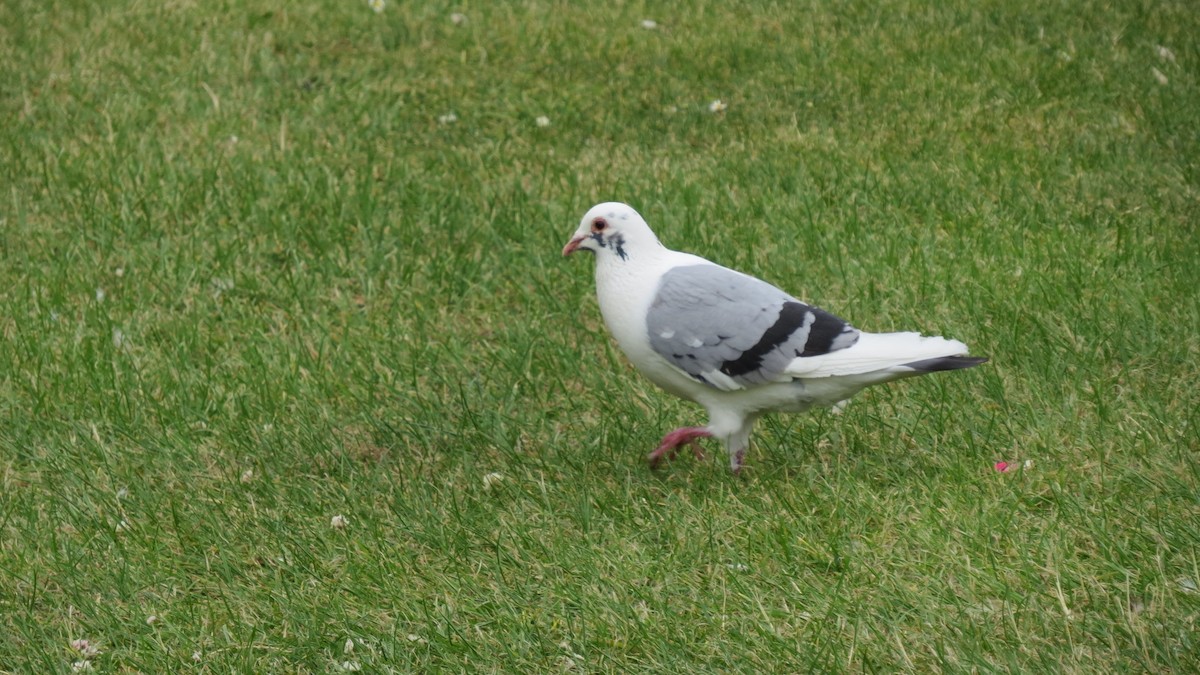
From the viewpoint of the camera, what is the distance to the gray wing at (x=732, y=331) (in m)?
4.07

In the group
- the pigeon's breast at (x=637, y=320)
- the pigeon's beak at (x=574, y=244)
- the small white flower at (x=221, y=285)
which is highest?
the pigeon's beak at (x=574, y=244)

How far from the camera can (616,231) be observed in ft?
14.0

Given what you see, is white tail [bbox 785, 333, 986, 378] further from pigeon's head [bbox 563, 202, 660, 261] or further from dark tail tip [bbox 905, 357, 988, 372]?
pigeon's head [bbox 563, 202, 660, 261]

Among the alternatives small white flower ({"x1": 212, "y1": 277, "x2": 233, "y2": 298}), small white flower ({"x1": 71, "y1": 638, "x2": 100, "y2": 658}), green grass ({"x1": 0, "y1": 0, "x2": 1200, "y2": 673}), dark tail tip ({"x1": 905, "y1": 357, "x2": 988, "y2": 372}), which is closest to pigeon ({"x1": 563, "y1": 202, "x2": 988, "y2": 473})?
dark tail tip ({"x1": 905, "y1": 357, "x2": 988, "y2": 372})

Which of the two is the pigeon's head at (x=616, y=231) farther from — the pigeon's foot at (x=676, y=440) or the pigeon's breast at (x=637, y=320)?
the pigeon's foot at (x=676, y=440)

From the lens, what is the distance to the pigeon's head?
4262mm

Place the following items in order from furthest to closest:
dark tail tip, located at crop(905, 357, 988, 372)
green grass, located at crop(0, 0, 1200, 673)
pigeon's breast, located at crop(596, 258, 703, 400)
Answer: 1. pigeon's breast, located at crop(596, 258, 703, 400)
2. dark tail tip, located at crop(905, 357, 988, 372)
3. green grass, located at crop(0, 0, 1200, 673)

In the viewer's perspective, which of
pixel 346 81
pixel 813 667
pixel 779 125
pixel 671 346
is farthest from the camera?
pixel 346 81

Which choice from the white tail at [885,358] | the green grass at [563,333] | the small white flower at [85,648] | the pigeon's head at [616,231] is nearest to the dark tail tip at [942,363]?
the white tail at [885,358]

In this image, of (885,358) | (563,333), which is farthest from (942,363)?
(563,333)

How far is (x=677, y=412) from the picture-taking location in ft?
15.9

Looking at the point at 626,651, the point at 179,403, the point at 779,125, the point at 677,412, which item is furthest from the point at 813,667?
the point at 779,125

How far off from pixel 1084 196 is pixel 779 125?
5.31 ft

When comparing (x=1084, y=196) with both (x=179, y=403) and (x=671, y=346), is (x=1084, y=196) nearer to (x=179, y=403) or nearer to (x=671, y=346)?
(x=671, y=346)
